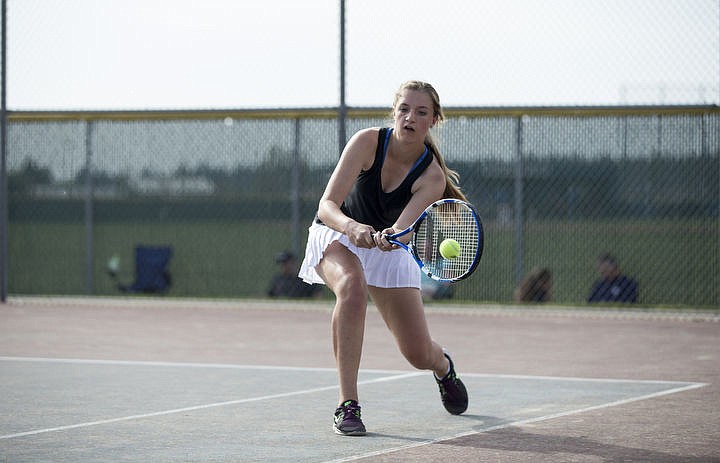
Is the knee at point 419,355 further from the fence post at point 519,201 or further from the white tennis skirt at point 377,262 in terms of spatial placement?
the fence post at point 519,201

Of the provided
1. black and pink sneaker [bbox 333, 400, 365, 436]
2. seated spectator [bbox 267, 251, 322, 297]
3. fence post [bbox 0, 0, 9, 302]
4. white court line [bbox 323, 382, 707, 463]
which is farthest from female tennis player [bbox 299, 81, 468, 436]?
fence post [bbox 0, 0, 9, 302]

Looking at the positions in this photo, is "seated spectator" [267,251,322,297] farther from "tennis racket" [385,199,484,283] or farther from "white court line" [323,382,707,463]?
"tennis racket" [385,199,484,283]

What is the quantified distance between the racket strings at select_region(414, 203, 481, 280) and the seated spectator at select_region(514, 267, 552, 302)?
652 cm

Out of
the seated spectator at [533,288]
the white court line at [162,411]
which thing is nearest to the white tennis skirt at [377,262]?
the white court line at [162,411]

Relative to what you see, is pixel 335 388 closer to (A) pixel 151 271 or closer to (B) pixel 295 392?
(B) pixel 295 392

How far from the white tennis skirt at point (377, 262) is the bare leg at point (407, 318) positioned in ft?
0.16

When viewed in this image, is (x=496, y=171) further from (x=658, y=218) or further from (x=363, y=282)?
(x=363, y=282)

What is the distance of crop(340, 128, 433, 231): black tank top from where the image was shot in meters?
6.25

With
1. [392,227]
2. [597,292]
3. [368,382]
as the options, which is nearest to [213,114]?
[597,292]

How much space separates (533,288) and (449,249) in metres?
6.75

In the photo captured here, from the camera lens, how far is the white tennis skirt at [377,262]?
6.20 m

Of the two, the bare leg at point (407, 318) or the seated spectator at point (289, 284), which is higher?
the bare leg at point (407, 318)

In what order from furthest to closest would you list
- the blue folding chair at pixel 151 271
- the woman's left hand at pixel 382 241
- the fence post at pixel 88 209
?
the blue folding chair at pixel 151 271 < the fence post at pixel 88 209 < the woman's left hand at pixel 382 241

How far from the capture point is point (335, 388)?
24.5 feet
